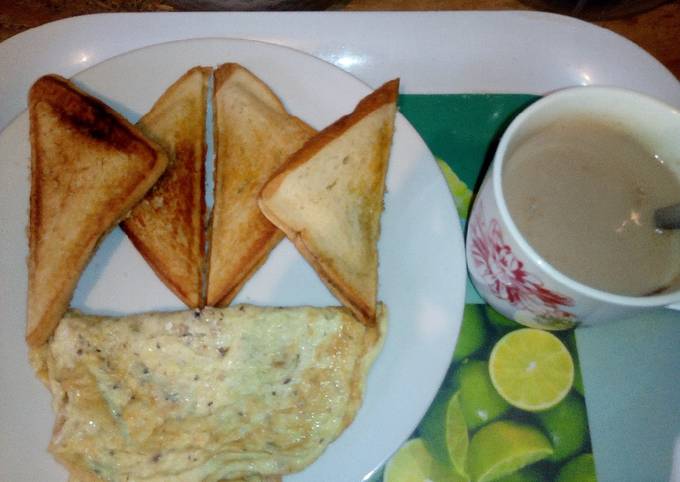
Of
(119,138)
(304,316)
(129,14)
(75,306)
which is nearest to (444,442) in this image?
(304,316)

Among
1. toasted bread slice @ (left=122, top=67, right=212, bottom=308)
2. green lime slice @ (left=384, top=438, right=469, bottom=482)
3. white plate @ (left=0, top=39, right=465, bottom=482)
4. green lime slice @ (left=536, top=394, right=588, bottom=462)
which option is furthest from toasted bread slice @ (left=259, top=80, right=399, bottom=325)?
green lime slice @ (left=536, top=394, right=588, bottom=462)

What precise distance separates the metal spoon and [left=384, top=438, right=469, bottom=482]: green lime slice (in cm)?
59

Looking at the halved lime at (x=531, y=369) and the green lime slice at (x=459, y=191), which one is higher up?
the green lime slice at (x=459, y=191)

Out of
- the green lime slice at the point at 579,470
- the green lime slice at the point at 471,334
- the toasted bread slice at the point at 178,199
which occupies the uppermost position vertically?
the toasted bread slice at the point at 178,199

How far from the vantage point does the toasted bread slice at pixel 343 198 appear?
1066mm

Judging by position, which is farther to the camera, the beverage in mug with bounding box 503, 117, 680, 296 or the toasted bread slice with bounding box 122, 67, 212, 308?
the toasted bread slice with bounding box 122, 67, 212, 308

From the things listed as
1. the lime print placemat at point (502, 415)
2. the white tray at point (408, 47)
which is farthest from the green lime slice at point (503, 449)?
the white tray at point (408, 47)

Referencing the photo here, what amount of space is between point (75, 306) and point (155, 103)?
46cm

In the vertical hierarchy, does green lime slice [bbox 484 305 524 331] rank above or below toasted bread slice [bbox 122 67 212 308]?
below

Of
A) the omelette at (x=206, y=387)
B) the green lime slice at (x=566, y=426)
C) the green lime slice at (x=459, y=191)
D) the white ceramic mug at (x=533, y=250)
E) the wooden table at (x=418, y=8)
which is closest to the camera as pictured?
the white ceramic mug at (x=533, y=250)

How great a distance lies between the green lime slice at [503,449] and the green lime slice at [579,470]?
0.04m

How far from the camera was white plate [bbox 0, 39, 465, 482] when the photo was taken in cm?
102

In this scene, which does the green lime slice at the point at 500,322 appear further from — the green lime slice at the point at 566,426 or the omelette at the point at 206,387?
the omelette at the point at 206,387

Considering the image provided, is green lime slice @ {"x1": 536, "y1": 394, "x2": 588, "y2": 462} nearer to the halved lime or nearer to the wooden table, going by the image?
the halved lime
